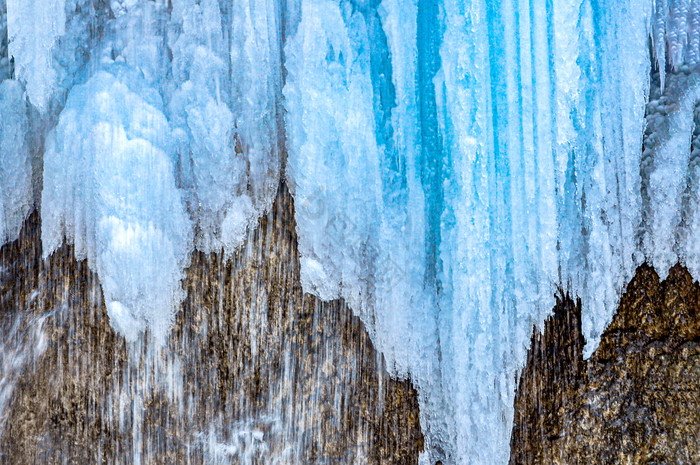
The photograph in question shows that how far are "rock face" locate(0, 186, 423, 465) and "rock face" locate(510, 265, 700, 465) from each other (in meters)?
0.43

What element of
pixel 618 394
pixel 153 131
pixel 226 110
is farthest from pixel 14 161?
pixel 618 394

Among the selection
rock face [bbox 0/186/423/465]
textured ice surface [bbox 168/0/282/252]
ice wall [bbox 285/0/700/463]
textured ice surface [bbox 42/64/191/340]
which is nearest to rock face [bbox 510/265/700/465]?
ice wall [bbox 285/0/700/463]

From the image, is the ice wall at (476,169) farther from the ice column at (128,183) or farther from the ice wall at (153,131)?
the ice column at (128,183)

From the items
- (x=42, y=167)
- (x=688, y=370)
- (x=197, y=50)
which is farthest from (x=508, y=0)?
(x=42, y=167)

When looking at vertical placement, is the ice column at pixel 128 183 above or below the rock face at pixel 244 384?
above

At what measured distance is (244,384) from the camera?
183cm

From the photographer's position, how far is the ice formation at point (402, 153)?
1730 mm

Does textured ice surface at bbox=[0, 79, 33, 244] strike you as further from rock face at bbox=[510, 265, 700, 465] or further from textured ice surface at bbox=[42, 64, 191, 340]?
rock face at bbox=[510, 265, 700, 465]

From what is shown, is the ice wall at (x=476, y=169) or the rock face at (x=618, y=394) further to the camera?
the rock face at (x=618, y=394)

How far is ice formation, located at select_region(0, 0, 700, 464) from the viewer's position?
173 cm

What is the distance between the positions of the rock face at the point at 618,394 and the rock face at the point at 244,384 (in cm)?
43

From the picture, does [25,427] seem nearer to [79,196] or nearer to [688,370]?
[79,196]

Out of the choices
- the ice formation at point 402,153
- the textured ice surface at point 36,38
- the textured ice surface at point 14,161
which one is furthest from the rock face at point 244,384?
the textured ice surface at point 36,38

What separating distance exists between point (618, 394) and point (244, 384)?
1.25 m
